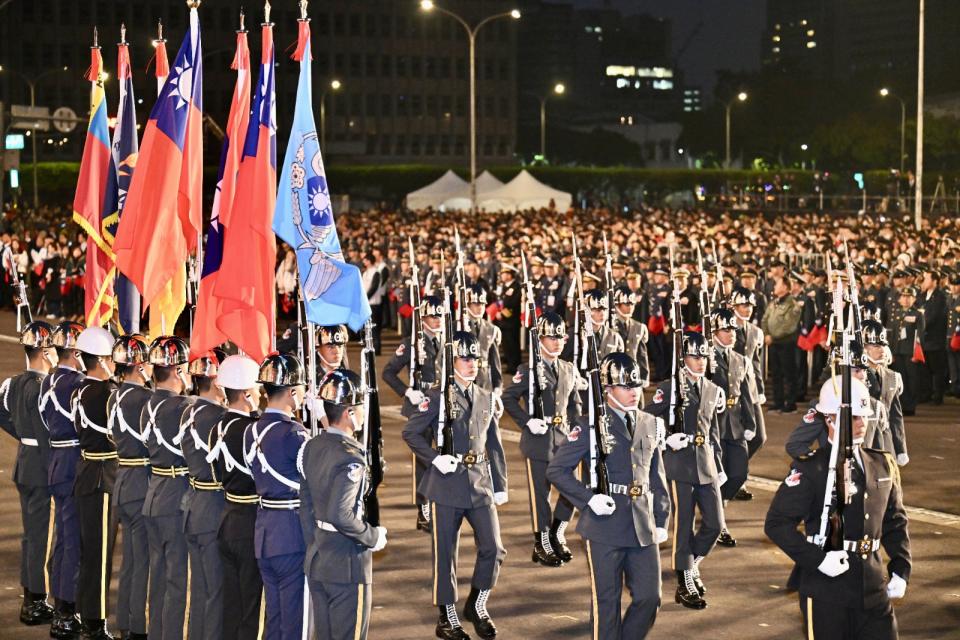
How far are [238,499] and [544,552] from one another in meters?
4.06

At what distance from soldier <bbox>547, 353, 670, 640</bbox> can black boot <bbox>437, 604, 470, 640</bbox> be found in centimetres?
154

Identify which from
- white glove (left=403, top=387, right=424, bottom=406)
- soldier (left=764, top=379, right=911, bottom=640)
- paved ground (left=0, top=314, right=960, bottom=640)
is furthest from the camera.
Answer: white glove (left=403, top=387, right=424, bottom=406)

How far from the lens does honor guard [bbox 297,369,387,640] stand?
8.11m

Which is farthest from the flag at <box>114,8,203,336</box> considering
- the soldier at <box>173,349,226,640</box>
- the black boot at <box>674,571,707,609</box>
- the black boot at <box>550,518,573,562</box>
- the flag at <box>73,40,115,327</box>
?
the black boot at <box>674,571,707,609</box>

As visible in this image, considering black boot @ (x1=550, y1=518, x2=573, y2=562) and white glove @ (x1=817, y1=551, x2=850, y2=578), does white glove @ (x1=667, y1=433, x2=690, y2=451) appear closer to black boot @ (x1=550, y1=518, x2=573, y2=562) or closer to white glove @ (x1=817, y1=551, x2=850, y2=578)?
black boot @ (x1=550, y1=518, x2=573, y2=562)

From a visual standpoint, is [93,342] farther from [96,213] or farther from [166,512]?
[96,213]

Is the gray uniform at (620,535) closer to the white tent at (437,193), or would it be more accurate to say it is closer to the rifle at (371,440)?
the rifle at (371,440)

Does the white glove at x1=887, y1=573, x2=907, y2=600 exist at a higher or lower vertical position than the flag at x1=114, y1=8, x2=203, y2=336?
lower

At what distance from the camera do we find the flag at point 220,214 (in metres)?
11.7

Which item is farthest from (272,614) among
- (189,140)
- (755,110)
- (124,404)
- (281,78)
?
(755,110)

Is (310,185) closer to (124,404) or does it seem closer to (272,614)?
(124,404)

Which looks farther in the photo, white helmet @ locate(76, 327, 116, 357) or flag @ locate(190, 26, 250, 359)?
flag @ locate(190, 26, 250, 359)

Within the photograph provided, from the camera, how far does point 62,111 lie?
127 ft

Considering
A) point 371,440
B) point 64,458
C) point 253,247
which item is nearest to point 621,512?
point 371,440
